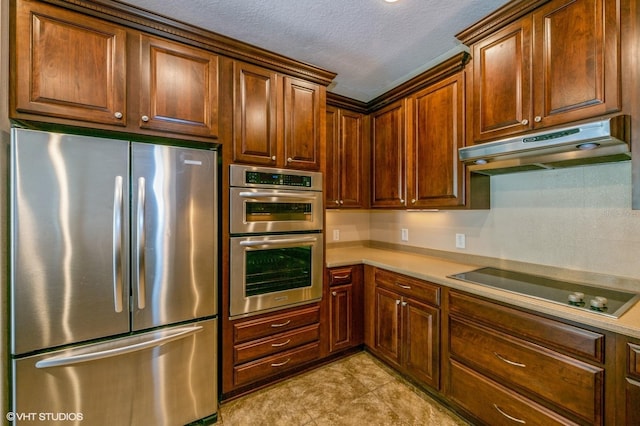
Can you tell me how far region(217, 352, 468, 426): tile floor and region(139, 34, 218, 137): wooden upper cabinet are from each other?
6.58 feet

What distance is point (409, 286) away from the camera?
211 cm

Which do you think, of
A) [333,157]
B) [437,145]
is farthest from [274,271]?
[437,145]

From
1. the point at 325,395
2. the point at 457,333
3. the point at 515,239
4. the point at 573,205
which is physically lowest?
the point at 325,395

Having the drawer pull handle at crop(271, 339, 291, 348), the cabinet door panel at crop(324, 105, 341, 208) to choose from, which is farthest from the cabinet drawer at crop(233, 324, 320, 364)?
→ the cabinet door panel at crop(324, 105, 341, 208)

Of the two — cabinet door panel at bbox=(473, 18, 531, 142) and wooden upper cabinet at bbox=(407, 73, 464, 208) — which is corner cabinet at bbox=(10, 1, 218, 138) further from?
cabinet door panel at bbox=(473, 18, 531, 142)

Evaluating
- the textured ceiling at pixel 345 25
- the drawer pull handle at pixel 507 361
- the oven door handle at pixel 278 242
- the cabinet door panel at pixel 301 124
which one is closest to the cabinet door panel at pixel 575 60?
the textured ceiling at pixel 345 25

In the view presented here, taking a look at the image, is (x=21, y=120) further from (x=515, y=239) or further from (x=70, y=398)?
(x=515, y=239)

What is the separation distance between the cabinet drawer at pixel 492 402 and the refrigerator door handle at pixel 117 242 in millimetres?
2186

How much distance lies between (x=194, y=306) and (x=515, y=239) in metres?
2.39

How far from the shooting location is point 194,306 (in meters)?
1.77

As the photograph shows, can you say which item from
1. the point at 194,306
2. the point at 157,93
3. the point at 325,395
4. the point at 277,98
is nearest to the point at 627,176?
the point at 277,98

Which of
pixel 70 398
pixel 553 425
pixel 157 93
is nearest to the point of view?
pixel 553 425

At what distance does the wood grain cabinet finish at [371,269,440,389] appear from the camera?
194 centimetres

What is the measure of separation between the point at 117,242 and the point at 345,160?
2072mm
